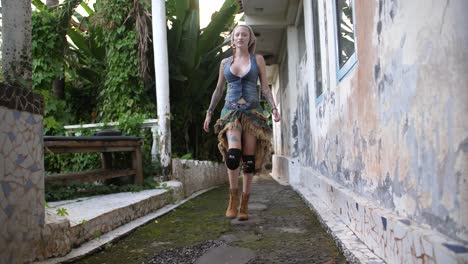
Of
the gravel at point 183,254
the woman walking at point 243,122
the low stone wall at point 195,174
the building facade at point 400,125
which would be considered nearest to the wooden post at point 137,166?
the low stone wall at point 195,174

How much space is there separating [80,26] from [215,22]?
2736mm

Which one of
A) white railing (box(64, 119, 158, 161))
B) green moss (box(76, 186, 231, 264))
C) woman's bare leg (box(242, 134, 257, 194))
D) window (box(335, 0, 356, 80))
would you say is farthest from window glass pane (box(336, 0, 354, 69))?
white railing (box(64, 119, 158, 161))

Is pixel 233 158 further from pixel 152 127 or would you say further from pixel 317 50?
pixel 152 127

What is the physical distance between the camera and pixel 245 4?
7578mm

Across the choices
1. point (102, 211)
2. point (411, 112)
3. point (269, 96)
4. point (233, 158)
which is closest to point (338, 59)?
point (269, 96)

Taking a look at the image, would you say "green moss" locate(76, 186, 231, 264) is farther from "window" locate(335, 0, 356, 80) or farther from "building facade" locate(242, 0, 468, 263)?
"window" locate(335, 0, 356, 80)

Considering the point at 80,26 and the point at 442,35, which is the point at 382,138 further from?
the point at 80,26

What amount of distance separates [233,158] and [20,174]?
5.68ft

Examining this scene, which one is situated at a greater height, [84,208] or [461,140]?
[461,140]

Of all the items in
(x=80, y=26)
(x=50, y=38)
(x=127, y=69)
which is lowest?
(x=127, y=69)

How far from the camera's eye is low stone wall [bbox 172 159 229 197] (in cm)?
619

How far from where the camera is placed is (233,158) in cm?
346

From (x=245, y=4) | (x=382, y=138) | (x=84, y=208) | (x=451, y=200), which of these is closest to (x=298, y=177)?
(x=245, y=4)

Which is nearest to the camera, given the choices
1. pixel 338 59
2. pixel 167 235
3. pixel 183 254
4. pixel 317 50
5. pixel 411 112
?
pixel 411 112
